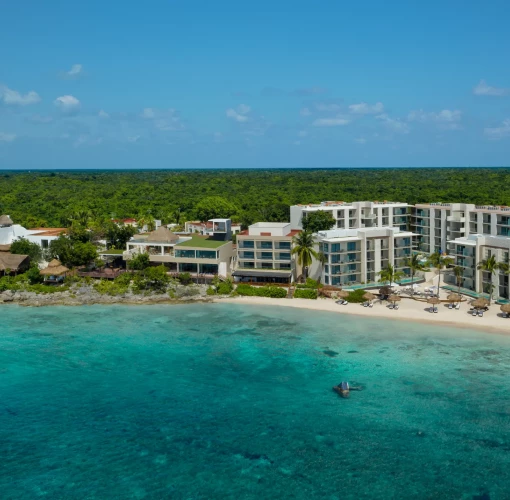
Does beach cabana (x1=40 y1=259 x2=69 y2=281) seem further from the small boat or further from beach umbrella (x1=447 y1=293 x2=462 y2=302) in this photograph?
beach umbrella (x1=447 y1=293 x2=462 y2=302)

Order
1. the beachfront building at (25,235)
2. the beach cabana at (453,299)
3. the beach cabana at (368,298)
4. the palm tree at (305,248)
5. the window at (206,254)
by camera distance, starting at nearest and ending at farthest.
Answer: the beach cabana at (453,299)
the beach cabana at (368,298)
the palm tree at (305,248)
the window at (206,254)
the beachfront building at (25,235)

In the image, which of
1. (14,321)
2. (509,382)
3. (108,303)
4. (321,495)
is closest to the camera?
(321,495)

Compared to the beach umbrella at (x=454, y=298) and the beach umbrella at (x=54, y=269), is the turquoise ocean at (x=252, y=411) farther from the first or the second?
the beach umbrella at (x=54, y=269)

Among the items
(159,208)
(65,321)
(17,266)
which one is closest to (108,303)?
(65,321)

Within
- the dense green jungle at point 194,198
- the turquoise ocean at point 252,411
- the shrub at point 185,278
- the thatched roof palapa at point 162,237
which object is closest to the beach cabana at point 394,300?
the turquoise ocean at point 252,411

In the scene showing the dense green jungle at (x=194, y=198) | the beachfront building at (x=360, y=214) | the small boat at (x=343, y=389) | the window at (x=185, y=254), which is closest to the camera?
the small boat at (x=343, y=389)

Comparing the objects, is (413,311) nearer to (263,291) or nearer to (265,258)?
(263,291)

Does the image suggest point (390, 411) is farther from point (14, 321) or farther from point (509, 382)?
point (14, 321)

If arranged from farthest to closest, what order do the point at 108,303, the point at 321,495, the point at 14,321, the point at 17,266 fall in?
1. the point at 17,266
2. the point at 108,303
3. the point at 14,321
4. the point at 321,495
